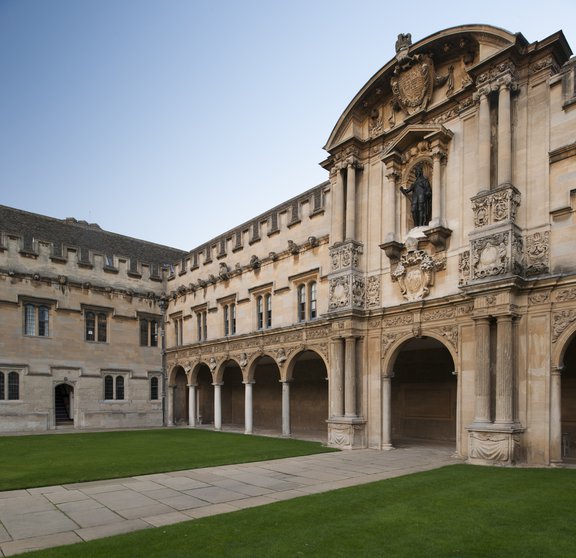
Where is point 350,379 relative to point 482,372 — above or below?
below

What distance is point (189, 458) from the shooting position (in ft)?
58.0

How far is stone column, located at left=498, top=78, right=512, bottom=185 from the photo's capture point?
56.1 feet

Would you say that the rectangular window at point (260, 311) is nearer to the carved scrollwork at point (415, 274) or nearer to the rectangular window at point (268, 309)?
the rectangular window at point (268, 309)

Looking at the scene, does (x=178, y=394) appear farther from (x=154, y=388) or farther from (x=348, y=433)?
(x=348, y=433)

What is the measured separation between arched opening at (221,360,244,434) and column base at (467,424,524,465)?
22.9 meters

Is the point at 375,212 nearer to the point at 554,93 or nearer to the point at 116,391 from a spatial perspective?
the point at 554,93

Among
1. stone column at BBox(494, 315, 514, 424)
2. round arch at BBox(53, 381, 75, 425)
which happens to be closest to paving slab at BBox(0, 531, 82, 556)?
stone column at BBox(494, 315, 514, 424)

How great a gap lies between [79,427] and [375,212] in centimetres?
2331

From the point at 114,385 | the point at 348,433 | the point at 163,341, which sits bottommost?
the point at 114,385

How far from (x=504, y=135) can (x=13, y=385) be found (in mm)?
29682

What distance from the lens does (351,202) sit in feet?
75.1

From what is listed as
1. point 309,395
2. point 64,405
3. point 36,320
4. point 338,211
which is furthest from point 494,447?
point 64,405

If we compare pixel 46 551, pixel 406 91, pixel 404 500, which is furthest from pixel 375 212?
pixel 46 551

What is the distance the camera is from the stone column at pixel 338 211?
2330 cm
